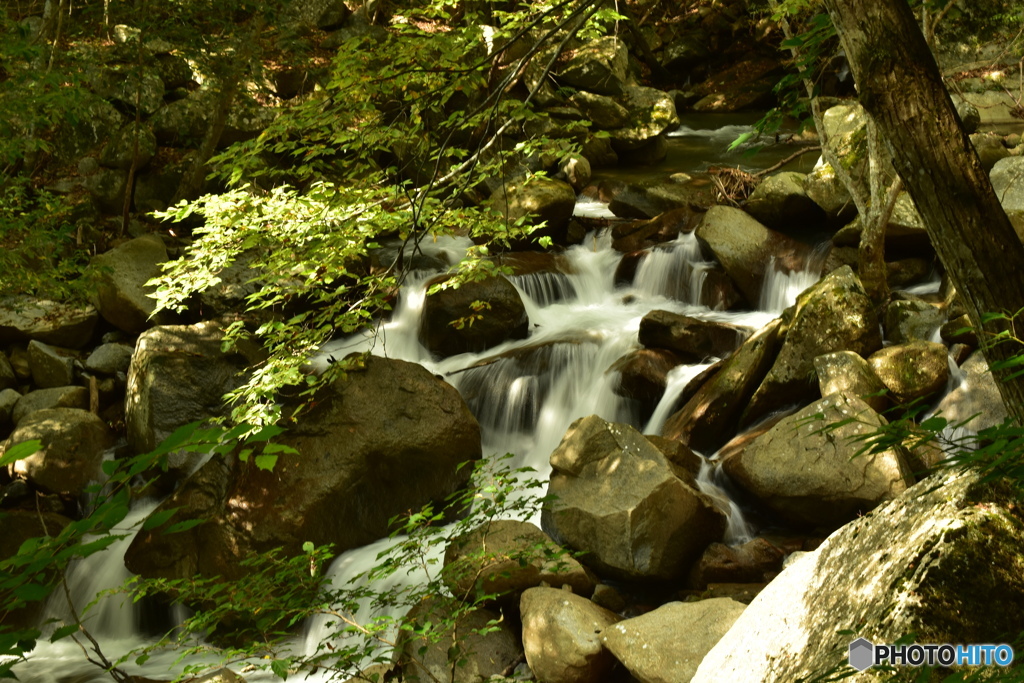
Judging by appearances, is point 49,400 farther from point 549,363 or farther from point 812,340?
point 812,340

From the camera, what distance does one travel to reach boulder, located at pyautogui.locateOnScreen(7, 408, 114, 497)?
23.9 feet

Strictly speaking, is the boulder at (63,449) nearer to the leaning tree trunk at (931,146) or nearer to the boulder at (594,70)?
the leaning tree trunk at (931,146)

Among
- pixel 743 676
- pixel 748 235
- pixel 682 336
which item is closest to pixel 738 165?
pixel 748 235

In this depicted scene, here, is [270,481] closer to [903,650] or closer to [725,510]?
[725,510]

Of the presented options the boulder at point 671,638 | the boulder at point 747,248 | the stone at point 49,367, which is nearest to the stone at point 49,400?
the stone at point 49,367

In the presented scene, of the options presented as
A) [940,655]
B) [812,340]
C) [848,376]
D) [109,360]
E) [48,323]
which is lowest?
[848,376]

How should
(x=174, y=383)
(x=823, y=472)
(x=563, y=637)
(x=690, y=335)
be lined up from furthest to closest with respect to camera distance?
(x=690, y=335), (x=174, y=383), (x=823, y=472), (x=563, y=637)

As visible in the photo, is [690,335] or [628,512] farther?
→ [690,335]

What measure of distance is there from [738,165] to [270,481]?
939cm

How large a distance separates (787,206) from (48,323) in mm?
9385

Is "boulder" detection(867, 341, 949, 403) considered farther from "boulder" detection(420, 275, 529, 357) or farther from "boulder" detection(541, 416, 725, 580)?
"boulder" detection(420, 275, 529, 357)

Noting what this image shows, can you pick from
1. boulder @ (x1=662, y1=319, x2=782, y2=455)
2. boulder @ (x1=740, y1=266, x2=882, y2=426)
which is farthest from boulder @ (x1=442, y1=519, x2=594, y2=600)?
boulder @ (x1=740, y1=266, x2=882, y2=426)

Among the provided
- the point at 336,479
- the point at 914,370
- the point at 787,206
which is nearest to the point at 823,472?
the point at 914,370

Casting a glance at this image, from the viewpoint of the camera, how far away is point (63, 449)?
741cm
